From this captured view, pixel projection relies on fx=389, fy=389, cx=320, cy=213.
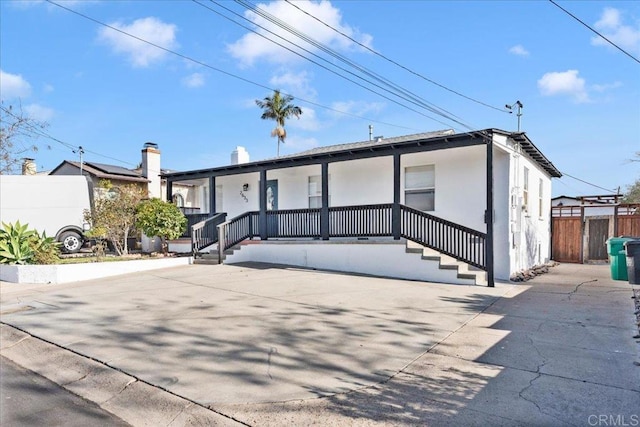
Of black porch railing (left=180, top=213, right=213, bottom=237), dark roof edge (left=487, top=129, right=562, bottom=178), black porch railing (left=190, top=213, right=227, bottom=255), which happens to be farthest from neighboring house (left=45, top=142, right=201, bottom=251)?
dark roof edge (left=487, top=129, right=562, bottom=178)

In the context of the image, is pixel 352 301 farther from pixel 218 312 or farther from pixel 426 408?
pixel 426 408

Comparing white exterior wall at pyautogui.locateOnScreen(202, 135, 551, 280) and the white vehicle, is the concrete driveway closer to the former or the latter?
white exterior wall at pyautogui.locateOnScreen(202, 135, 551, 280)

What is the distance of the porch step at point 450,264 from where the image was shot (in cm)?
920

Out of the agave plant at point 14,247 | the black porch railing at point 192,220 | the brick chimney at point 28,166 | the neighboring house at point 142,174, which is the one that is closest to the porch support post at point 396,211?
the black porch railing at point 192,220

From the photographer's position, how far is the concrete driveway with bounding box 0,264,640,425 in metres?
3.19

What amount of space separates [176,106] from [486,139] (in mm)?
14066

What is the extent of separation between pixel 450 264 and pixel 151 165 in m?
15.6

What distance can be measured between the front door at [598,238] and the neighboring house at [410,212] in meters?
1.71

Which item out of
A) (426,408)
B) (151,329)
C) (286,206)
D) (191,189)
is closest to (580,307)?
(426,408)

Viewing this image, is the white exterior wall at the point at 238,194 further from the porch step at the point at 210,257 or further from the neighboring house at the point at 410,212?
the porch step at the point at 210,257

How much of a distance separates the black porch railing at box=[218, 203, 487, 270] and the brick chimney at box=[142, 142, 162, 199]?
7.86 m

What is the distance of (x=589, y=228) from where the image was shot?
15133 millimetres

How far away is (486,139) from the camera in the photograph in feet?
30.3

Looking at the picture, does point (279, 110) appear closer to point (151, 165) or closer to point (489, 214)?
point (151, 165)
